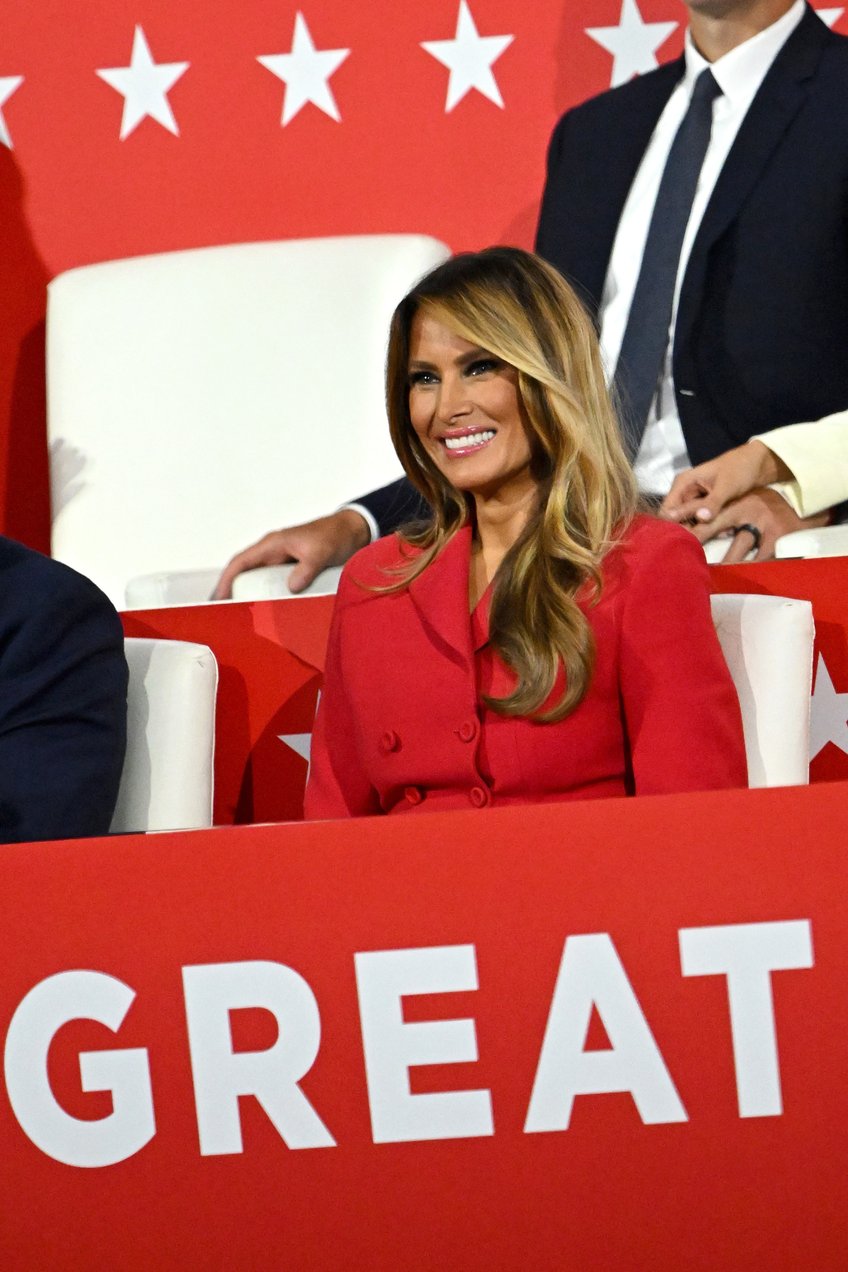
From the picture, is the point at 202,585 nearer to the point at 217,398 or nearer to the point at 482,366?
the point at 217,398

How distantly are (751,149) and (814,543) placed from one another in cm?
65

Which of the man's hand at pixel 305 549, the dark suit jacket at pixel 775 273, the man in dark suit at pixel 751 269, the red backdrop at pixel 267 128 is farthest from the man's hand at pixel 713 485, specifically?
the red backdrop at pixel 267 128

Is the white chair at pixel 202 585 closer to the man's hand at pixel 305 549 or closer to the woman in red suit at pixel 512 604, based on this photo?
the man's hand at pixel 305 549

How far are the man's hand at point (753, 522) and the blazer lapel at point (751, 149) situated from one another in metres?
0.37

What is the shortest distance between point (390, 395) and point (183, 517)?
2.56 feet

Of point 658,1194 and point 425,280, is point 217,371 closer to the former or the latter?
point 425,280

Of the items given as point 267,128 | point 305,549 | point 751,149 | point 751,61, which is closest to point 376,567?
point 305,549

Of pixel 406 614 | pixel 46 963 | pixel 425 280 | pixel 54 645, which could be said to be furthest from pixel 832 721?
pixel 46 963

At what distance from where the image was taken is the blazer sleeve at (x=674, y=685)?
1.36 metres

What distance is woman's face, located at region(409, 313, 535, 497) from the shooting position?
153 cm

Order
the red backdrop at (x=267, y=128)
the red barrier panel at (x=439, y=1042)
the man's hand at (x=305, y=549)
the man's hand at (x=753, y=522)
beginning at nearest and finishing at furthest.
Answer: the red barrier panel at (x=439, y=1042) → the man's hand at (x=753, y=522) → the man's hand at (x=305, y=549) → the red backdrop at (x=267, y=128)

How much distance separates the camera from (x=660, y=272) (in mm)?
2172

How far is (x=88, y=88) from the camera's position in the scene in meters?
2.69

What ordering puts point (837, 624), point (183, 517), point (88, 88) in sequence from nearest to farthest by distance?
point (837, 624)
point (183, 517)
point (88, 88)
